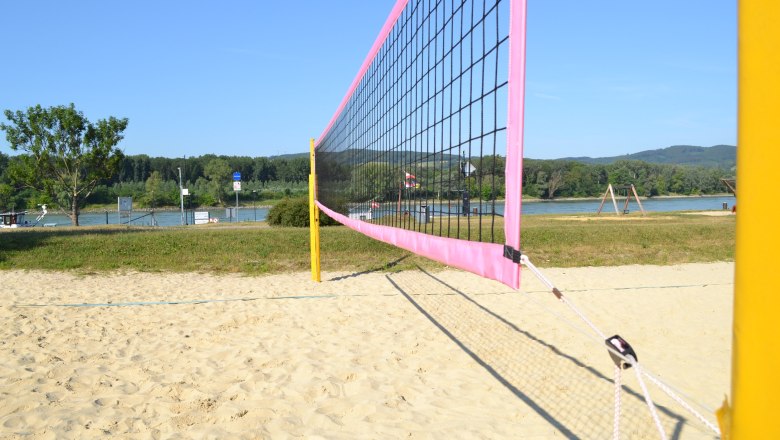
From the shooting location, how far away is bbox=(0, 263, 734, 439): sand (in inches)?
135

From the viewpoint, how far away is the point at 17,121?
2380cm

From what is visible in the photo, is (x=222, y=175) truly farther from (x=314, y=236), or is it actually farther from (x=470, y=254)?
(x=470, y=254)

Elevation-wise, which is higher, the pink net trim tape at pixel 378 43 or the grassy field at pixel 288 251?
the pink net trim tape at pixel 378 43

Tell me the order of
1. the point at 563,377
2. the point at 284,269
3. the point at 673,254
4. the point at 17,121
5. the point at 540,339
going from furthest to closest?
the point at 17,121 → the point at 673,254 → the point at 284,269 → the point at 540,339 → the point at 563,377

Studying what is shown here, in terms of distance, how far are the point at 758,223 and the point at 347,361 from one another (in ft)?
13.9

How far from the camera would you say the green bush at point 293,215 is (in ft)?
61.2

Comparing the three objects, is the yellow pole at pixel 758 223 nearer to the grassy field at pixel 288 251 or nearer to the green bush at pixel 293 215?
the grassy field at pixel 288 251

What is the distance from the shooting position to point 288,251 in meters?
11.7

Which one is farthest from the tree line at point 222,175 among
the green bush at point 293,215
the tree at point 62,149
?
the green bush at point 293,215

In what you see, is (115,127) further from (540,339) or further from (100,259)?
(540,339)

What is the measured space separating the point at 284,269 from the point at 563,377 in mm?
6408

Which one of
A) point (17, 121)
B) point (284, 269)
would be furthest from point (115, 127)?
point (284, 269)

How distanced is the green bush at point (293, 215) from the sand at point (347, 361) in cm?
1037

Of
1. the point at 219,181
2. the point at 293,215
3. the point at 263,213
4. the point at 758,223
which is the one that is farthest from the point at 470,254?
the point at 219,181
